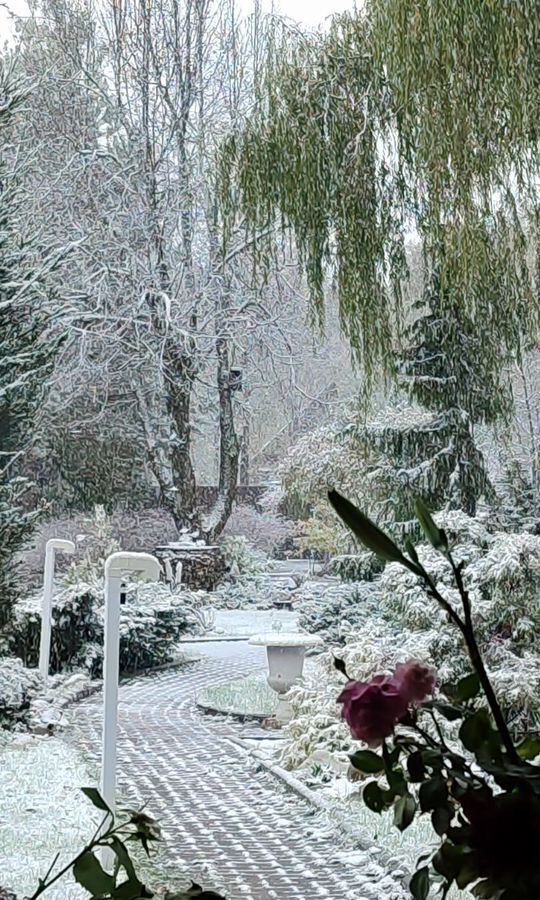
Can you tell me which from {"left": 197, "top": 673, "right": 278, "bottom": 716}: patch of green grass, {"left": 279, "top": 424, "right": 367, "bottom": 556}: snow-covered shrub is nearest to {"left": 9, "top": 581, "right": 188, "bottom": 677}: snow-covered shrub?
{"left": 197, "top": 673, "right": 278, "bottom": 716}: patch of green grass

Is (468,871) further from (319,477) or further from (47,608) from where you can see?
(319,477)

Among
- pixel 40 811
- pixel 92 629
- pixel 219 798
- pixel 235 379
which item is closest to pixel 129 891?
pixel 40 811

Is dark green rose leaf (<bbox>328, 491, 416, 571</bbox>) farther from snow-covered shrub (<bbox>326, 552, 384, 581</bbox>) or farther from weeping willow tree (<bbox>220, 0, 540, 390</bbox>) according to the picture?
snow-covered shrub (<bbox>326, 552, 384, 581</bbox>)

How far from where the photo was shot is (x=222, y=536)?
15.0 ft

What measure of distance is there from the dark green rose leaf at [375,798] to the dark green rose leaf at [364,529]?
5.5 inches

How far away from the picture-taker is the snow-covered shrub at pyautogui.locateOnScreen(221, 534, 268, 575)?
4512mm

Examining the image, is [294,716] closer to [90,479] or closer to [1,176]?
[90,479]

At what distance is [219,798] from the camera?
3.37 meters

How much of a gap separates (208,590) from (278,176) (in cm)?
197

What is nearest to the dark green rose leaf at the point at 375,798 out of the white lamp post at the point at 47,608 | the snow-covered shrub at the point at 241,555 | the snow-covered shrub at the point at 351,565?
the white lamp post at the point at 47,608

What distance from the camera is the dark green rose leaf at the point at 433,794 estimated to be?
0.42 m

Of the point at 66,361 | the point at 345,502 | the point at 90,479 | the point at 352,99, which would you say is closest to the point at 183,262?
the point at 66,361

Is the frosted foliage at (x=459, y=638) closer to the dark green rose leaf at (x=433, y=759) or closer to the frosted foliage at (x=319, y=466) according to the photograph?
the frosted foliage at (x=319, y=466)

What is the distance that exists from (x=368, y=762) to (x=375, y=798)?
0.07ft
